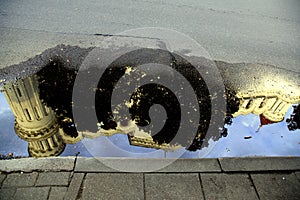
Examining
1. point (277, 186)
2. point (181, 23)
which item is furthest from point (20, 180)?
point (181, 23)

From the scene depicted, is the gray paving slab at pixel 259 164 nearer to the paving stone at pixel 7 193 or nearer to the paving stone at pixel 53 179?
the paving stone at pixel 53 179

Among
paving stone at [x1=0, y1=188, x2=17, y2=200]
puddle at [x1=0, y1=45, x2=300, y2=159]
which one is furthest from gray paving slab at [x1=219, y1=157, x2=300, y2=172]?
paving stone at [x1=0, y1=188, x2=17, y2=200]

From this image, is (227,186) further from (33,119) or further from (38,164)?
(33,119)

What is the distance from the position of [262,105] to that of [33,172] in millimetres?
3960

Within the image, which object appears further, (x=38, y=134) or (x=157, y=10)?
(x=157, y=10)

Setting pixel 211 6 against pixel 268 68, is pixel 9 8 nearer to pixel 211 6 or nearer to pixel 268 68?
pixel 211 6

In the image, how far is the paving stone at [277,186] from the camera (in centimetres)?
291

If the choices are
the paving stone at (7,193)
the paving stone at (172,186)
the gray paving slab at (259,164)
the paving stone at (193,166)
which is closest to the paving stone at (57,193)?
the paving stone at (7,193)

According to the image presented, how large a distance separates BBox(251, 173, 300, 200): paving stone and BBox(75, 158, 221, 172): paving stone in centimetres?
55

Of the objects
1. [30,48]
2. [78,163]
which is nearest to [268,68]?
[78,163]

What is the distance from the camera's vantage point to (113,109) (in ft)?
13.4

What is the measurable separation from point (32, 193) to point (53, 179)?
0.86 ft

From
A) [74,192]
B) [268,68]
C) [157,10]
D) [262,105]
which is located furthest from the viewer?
[157,10]

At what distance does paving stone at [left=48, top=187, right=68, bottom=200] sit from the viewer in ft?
8.86
